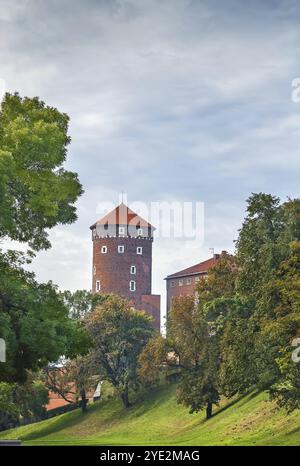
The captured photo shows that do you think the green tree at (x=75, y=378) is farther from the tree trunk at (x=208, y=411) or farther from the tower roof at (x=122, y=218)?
the tower roof at (x=122, y=218)

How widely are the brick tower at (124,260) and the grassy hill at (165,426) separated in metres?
40.6

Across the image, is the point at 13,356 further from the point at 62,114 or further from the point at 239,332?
the point at 239,332

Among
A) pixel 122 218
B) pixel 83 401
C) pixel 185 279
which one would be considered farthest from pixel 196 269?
pixel 83 401

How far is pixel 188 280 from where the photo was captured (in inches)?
5664

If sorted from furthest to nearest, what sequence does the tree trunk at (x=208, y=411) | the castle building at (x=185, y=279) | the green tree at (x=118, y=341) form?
the castle building at (x=185, y=279)
the green tree at (x=118, y=341)
the tree trunk at (x=208, y=411)

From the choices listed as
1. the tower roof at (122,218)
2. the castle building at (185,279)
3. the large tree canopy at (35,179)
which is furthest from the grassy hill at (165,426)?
the tower roof at (122,218)

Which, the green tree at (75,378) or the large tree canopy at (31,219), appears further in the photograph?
the green tree at (75,378)

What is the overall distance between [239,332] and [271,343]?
4929mm

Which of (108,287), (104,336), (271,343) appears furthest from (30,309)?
(108,287)

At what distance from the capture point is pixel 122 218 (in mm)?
146250

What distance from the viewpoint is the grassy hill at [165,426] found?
54.0m

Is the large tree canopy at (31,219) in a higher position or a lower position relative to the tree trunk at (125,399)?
higher

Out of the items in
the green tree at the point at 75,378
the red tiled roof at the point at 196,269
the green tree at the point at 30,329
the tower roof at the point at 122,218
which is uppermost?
the tower roof at the point at 122,218

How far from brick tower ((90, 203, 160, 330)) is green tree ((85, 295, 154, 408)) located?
40.0 m
